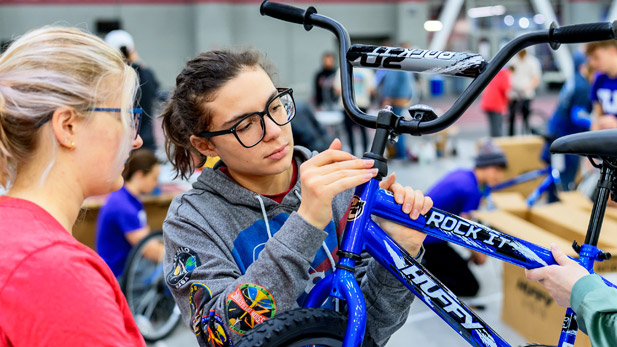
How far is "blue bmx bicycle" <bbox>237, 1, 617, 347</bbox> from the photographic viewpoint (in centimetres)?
101

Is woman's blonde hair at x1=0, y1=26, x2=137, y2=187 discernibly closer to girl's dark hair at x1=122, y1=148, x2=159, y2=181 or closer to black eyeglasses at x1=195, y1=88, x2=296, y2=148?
black eyeglasses at x1=195, y1=88, x2=296, y2=148

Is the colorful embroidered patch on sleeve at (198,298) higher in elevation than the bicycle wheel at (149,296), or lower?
higher

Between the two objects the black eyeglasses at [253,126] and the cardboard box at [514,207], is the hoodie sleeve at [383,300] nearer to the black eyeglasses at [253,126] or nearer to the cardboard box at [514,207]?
the black eyeglasses at [253,126]

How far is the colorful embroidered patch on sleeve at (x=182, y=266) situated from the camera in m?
1.09

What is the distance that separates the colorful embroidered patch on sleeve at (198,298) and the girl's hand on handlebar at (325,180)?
231 mm

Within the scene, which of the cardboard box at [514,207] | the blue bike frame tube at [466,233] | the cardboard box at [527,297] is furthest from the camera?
the cardboard box at [514,207]

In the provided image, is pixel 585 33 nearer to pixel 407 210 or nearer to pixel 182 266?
pixel 407 210

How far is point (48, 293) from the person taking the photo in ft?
2.39

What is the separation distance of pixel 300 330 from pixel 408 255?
11.9 inches

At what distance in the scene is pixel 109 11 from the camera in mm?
15172

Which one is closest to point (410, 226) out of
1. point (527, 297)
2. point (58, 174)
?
point (58, 174)

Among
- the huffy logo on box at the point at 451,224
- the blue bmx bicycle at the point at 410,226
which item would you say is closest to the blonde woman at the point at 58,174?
the blue bmx bicycle at the point at 410,226

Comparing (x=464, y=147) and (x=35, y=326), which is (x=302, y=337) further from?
(x=464, y=147)

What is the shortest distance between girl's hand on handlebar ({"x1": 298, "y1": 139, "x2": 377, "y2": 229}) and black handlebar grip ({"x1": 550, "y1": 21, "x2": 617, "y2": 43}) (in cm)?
41
